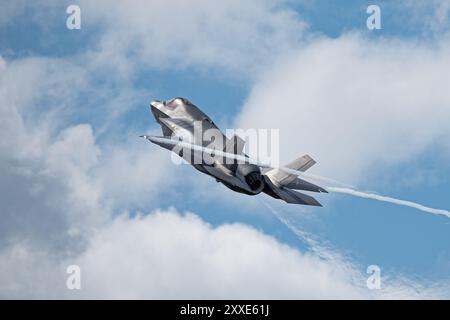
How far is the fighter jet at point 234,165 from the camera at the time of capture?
6266cm

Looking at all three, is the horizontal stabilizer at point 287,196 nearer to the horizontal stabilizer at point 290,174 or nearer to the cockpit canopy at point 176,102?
the horizontal stabilizer at point 290,174

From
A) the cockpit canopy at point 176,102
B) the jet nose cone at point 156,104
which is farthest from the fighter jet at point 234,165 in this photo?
the jet nose cone at point 156,104

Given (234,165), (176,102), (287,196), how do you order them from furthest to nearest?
(176,102), (287,196), (234,165)

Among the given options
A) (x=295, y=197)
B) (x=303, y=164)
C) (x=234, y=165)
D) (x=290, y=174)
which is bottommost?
(x=295, y=197)

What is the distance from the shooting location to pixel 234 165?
206 ft

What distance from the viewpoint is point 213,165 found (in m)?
64.0

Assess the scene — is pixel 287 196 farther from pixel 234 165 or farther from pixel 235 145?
pixel 235 145

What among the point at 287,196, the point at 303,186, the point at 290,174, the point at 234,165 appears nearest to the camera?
the point at 234,165

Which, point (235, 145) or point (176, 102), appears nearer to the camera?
point (235, 145)

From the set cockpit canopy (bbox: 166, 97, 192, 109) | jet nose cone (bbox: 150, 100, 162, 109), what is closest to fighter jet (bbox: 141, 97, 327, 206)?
cockpit canopy (bbox: 166, 97, 192, 109)

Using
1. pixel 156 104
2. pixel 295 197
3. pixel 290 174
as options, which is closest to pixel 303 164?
pixel 290 174

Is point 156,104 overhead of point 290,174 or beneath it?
overhead

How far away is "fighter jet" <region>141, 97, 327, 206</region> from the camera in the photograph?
206 ft
